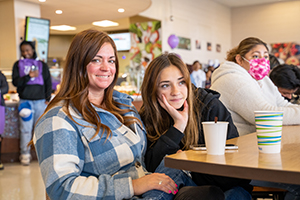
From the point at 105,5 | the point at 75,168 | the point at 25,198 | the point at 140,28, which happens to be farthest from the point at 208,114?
the point at 140,28

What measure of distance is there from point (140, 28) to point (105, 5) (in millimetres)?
2213

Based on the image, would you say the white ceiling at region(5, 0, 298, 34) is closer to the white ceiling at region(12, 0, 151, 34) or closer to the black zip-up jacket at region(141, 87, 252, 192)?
the white ceiling at region(12, 0, 151, 34)

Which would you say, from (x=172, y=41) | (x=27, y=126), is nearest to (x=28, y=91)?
(x=27, y=126)

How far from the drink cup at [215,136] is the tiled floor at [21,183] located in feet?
8.35

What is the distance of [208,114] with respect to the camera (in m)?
1.85

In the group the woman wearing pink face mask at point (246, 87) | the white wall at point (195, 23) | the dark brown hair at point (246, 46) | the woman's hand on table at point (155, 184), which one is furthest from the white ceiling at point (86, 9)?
the woman's hand on table at point (155, 184)

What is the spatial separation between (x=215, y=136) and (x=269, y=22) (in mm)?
13368

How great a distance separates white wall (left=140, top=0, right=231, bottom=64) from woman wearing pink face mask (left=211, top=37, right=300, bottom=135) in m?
6.87

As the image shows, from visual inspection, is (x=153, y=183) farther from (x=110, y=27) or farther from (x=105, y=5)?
(x=110, y=27)

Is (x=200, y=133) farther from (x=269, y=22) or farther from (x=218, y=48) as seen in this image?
(x=269, y=22)

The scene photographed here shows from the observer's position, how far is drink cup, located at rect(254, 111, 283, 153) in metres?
1.18

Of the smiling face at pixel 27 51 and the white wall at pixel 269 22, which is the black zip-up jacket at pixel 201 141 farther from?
the white wall at pixel 269 22

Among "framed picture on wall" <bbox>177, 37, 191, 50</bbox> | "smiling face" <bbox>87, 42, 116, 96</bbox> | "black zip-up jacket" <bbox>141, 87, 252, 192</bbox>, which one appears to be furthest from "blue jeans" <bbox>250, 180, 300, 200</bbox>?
"framed picture on wall" <bbox>177, 37, 191, 50</bbox>

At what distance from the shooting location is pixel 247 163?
104cm
